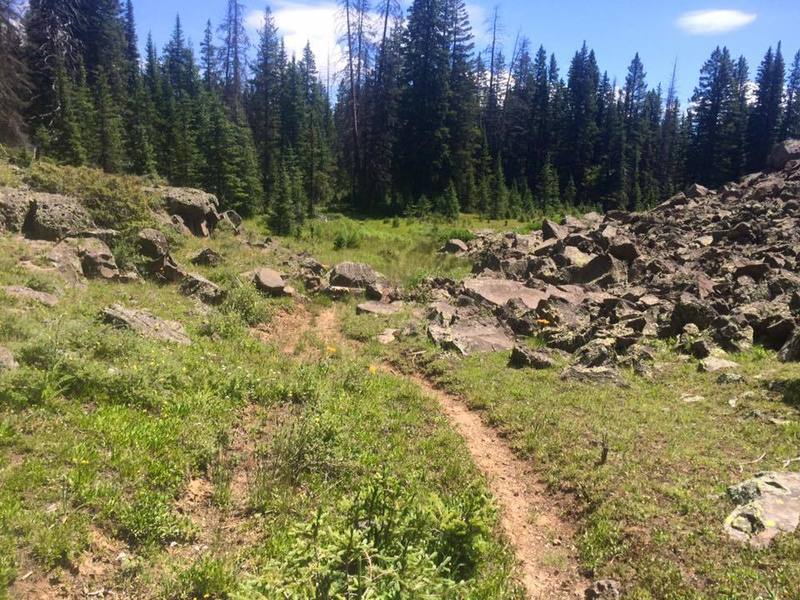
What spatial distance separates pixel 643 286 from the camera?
1939 cm

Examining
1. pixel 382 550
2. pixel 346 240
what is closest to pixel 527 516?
pixel 382 550

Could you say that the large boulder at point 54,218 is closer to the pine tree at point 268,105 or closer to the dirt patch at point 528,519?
the dirt patch at point 528,519

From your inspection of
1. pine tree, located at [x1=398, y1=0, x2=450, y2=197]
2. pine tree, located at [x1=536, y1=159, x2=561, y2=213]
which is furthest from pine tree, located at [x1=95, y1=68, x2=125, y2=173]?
pine tree, located at [x1=536, y1=159, x2=561, y2=213]

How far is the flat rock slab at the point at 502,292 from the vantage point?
61.2 ft

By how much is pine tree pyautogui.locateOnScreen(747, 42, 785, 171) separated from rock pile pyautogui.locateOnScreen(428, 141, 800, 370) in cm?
3704

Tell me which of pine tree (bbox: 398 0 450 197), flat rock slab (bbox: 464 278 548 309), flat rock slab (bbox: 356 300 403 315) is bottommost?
flat rock slab (bbox: 356 300 403 315)

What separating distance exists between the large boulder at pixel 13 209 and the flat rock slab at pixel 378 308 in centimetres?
1058

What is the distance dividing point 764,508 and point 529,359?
6618mm

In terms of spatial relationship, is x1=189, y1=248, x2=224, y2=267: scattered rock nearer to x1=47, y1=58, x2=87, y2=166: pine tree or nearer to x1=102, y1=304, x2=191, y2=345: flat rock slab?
x1=102, y1=304, x2=191, y2=345: flat rock slab

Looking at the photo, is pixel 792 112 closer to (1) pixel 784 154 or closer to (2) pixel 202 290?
(1) pixel 784 154

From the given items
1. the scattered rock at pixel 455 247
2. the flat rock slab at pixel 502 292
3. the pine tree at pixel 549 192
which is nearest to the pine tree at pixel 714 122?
the pine tree at pixel 549 192

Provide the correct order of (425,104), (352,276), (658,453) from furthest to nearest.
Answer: (425,104) < (352,276) < (658,453)

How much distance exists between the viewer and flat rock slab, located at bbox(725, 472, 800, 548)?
666cm

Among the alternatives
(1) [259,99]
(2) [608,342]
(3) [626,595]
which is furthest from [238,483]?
(1) [259,99]
